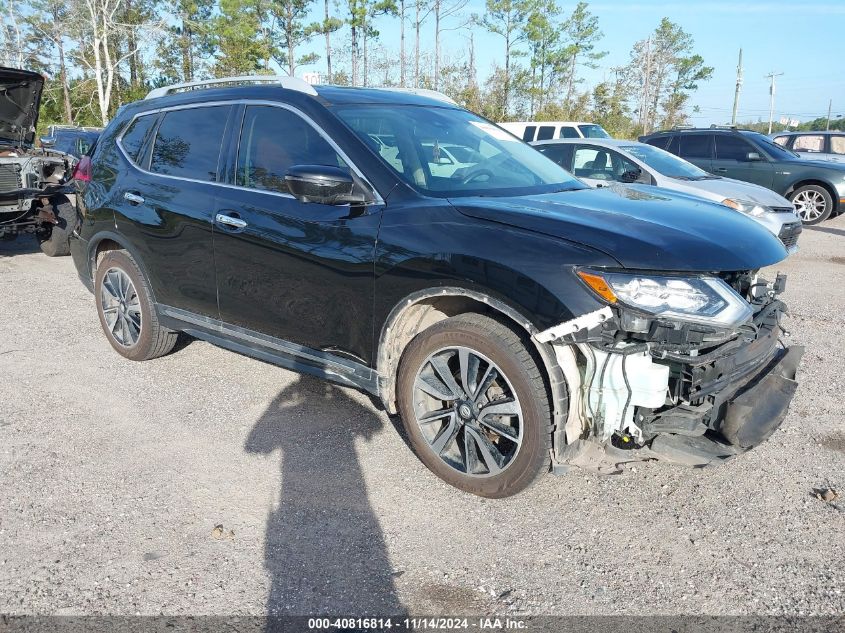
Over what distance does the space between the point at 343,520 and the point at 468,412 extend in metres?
0.76

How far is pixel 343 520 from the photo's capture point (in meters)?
3.04

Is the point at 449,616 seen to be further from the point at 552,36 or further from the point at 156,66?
the point at 156,66

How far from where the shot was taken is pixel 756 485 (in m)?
3.34

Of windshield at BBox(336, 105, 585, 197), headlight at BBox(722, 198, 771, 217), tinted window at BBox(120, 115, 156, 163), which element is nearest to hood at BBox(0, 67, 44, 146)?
tinted window at BBox(120, 115, 156, 163)

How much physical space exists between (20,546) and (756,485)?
3.44 m

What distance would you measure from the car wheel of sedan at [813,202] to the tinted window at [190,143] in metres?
12.0

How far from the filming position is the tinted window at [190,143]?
4090 millimetres

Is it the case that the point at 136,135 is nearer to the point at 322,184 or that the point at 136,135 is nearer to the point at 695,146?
the point at 322,184

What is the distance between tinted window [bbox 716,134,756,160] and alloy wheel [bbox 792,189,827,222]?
1.32 metres

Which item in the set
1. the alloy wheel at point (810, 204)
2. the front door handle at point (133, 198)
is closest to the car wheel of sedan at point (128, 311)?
the front door handle at point (133, 198)

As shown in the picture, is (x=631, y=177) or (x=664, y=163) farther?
(x=664, y=163)

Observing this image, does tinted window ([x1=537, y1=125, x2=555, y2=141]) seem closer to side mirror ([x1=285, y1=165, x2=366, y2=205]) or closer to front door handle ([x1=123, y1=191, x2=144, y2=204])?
front door handle ([x1=123, y1=191, x2=144, y2=204])

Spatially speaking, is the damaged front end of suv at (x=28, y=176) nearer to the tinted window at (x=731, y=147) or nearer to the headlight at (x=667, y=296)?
the headlight at (x=667, y=296)

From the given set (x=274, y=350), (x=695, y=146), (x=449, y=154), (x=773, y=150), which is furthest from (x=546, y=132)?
(x=274, y=350)
